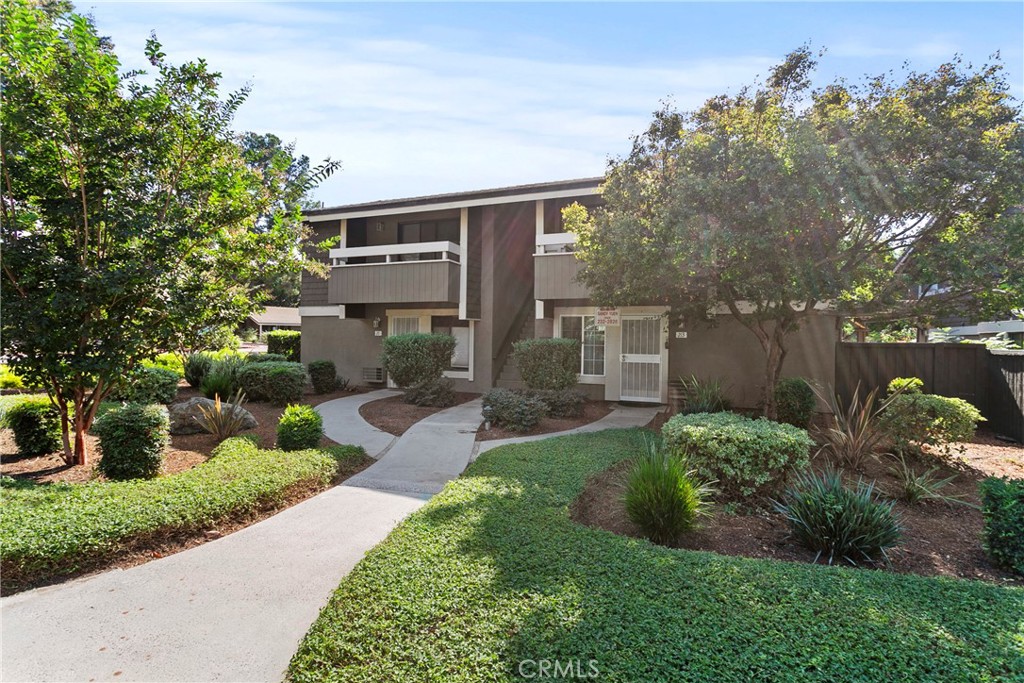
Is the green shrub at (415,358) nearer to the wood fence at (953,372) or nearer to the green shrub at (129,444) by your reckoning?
the green shrub at (129,444)

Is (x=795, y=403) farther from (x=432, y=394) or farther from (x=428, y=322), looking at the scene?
(x=428, y=322)

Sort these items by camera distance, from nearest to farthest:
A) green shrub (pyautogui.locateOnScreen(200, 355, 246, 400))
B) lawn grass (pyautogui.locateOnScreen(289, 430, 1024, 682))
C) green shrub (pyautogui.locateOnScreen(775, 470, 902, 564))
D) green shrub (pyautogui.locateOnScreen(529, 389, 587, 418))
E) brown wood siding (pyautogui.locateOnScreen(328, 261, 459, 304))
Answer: lawn grass (pyautogui.locateOnScreen(289, 430, 1024, 682))
green shrub (pyautogui.locateOnScreen(775, 470, 902, 564))
green shrub (pyautogui.locateOnScreen(529, 389, 587, 418))
green shrub (pyautogui.locateOnScreen(200, 355, 246, 400))
brown wood siding (pyautogui.locateOnScreen(328, 261, 459, 304))

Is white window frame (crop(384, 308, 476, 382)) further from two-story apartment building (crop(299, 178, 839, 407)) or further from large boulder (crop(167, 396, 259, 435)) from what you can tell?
large boulder (crop(167, 396, 259, 435))

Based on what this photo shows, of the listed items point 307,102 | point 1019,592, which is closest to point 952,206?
point 1019,592

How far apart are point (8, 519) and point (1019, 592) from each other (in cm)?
693

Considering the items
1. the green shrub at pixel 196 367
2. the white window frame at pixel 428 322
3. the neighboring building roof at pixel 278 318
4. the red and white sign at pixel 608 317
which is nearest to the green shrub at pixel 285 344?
the green shrub at pixel 196 367

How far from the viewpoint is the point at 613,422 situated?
381 inches

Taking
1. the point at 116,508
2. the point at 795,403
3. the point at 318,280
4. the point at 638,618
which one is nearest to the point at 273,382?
the point at 318,280

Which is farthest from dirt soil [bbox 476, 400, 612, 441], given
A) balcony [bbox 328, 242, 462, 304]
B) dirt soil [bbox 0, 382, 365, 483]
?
balcony [bbox 328, 242, 462, 304]

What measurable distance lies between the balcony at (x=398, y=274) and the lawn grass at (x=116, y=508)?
7636 millimetres

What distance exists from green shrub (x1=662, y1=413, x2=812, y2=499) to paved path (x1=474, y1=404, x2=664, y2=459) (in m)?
2.95

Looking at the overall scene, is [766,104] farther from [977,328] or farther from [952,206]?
[977,328]

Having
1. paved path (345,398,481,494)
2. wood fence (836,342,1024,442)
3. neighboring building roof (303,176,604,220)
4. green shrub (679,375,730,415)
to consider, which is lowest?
paved path (345,398,481,494)

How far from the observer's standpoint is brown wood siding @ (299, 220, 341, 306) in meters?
15.4
